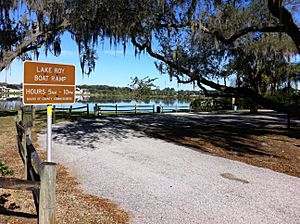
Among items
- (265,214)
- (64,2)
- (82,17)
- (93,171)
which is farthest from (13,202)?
(64,2)

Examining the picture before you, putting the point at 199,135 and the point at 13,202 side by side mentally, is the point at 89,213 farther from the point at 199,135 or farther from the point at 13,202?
the point at 199,135

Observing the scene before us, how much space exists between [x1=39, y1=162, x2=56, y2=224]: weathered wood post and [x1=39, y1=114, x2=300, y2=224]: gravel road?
1131 mm

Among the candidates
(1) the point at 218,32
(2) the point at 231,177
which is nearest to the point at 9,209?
(2) the point at 231,177

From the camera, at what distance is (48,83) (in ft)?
11.7

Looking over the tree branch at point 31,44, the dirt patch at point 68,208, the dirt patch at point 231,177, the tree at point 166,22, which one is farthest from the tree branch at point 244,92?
the dirt patch at point 68,208

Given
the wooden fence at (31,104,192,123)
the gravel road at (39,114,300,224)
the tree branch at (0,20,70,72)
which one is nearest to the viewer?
the gravel road at (39,114,300,224)

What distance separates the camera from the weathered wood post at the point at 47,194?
2.66m

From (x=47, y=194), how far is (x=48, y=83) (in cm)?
145

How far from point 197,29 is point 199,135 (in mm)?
4101

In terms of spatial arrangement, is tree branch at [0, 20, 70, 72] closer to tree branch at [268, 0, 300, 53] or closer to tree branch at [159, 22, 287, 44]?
tree branch at [159, 22, 287, 44]

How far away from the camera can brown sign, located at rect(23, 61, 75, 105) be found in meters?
3.37

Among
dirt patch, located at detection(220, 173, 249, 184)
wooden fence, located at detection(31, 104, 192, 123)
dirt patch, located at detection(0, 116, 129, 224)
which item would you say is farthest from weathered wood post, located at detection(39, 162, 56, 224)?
wooden fence, located at detection(31, 104, 192, 123)

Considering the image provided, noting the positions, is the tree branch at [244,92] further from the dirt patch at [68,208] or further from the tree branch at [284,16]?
the dirt patch at [68,208]

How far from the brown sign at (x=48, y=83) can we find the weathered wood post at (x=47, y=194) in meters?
1.08
